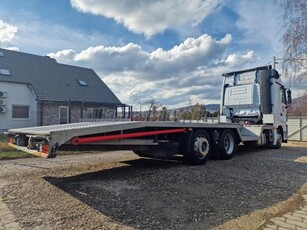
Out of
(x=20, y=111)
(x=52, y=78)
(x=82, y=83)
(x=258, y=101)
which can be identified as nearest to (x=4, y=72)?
(x=20, y=111)

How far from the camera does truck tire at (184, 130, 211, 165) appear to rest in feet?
25.8

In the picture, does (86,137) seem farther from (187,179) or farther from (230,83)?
(230,83)

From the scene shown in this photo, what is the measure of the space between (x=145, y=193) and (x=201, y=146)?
3.26m

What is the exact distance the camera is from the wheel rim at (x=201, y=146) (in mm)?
8047

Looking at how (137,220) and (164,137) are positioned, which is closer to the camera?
(137,220)

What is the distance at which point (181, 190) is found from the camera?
5.54 m

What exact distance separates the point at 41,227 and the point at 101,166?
4126 millimetres

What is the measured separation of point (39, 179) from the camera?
6.34 meters

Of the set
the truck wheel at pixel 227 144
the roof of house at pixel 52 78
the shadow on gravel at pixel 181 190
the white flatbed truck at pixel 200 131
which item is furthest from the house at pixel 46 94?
the shadow on gravel at pixel 181 190

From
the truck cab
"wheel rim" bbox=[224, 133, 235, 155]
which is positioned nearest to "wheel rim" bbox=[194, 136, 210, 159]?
"wheel rim" bbox=[224, 133, 235, 155]

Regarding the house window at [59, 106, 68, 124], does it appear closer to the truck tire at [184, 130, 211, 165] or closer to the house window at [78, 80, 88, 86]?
the house window at [78, 80, 88, 86]

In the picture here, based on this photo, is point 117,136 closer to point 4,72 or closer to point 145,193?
point 145,193

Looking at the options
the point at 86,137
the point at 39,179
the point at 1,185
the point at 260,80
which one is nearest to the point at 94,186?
the point at 86,137

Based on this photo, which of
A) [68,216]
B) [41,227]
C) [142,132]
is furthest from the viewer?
[142,132]
